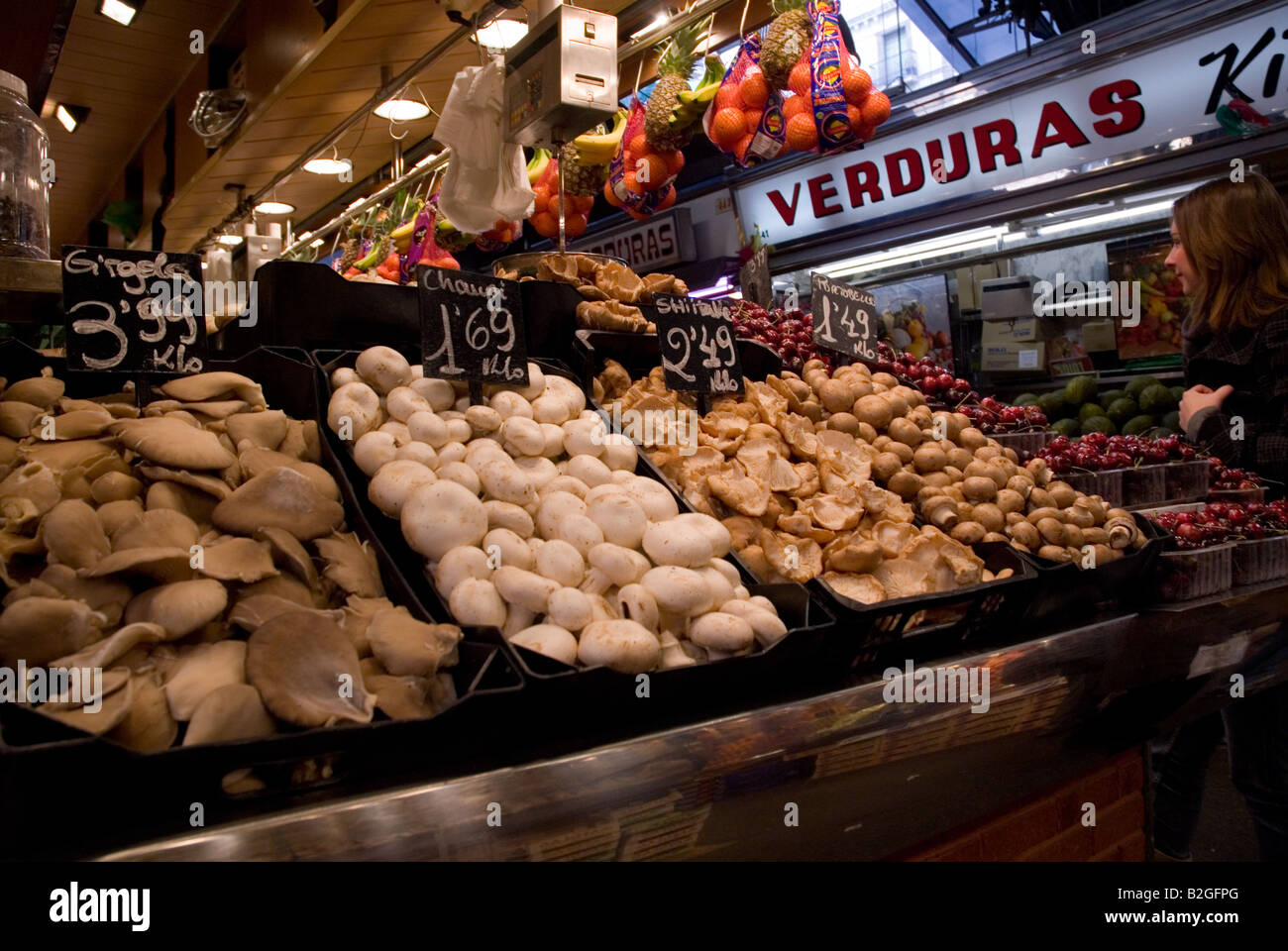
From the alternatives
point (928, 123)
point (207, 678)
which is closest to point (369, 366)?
point (207, 678)

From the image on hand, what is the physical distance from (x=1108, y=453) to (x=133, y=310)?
2.72 m

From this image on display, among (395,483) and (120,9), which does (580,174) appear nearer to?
(120,9)

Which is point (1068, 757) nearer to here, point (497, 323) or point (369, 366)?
point (497, 323)

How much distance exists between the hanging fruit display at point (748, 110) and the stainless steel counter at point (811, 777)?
8.53 feet

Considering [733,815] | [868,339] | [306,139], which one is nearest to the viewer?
[733,815]

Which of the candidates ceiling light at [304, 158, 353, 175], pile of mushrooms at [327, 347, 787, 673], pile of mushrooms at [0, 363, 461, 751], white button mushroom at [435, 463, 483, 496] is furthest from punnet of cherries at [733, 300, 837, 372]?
ceiling light at [304, 158, 353, 175]

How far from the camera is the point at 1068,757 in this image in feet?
6.17

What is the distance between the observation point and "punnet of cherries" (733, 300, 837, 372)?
110 inches

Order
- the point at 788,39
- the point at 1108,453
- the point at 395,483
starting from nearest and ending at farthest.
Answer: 1. the point at 395,483
2. the point at 1108,453
3. the point at 788,39

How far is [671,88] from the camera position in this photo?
412cm

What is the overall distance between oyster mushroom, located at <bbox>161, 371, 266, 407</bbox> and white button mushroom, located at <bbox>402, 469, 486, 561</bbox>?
47 centimetres

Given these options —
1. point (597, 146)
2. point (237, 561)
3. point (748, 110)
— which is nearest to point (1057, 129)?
point (748, 110)

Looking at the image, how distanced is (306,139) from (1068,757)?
6.58 meters

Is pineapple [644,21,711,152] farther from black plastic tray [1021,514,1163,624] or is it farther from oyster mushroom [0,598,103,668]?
oyster mushroom [0,598,103,668]
